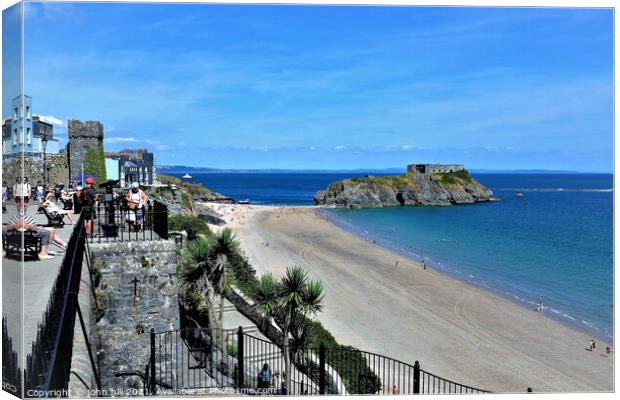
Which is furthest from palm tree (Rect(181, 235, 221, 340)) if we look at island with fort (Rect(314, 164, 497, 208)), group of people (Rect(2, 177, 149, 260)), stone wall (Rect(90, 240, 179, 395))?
island with fort (Rect(314, 164, 497, 208))

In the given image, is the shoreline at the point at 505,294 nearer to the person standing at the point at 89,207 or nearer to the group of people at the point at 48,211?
the group of people at the point at 48,211

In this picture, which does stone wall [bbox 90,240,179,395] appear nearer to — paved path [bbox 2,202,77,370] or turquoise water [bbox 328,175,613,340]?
paved path [bbox 2,202,77,370]

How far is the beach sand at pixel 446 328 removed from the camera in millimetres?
20531

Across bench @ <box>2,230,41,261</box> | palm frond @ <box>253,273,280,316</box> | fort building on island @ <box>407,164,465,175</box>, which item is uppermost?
fort building on island @ <box>407,164,465,175</box>

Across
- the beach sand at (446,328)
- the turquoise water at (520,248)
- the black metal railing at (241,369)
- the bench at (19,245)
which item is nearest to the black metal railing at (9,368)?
the bench at (19,245)

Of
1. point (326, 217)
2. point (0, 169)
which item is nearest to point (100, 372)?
point (0, 169)

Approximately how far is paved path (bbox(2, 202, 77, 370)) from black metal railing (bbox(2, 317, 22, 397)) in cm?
21

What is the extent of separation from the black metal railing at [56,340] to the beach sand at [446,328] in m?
15.0

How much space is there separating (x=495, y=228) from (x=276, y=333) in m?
56.6

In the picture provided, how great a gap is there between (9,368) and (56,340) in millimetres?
2958

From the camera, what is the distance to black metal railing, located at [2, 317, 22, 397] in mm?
7226

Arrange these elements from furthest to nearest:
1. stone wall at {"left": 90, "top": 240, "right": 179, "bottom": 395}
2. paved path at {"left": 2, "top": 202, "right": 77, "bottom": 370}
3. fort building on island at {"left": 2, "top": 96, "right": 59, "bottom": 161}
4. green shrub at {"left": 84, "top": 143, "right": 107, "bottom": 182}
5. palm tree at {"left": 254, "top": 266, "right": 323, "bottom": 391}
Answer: green shrub at {"left": 84, "top": 143, "right": 107, "bottom": 182} < palm tree at {"left": 254, "top": 266, "right": 323, "bottom": 391} < stone wall at {"left": 90, "top": 240, "right": 179, "bottom": 395} < fort building on island at {"left": 2, "top": 96, "right": 59, "bottom": 161} < paved path at {"left": 2, "top": 202, "right": 77, "bottom": 370}

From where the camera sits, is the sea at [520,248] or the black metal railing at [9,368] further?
the sea at [520,248]

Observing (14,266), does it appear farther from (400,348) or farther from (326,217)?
(326,217)
